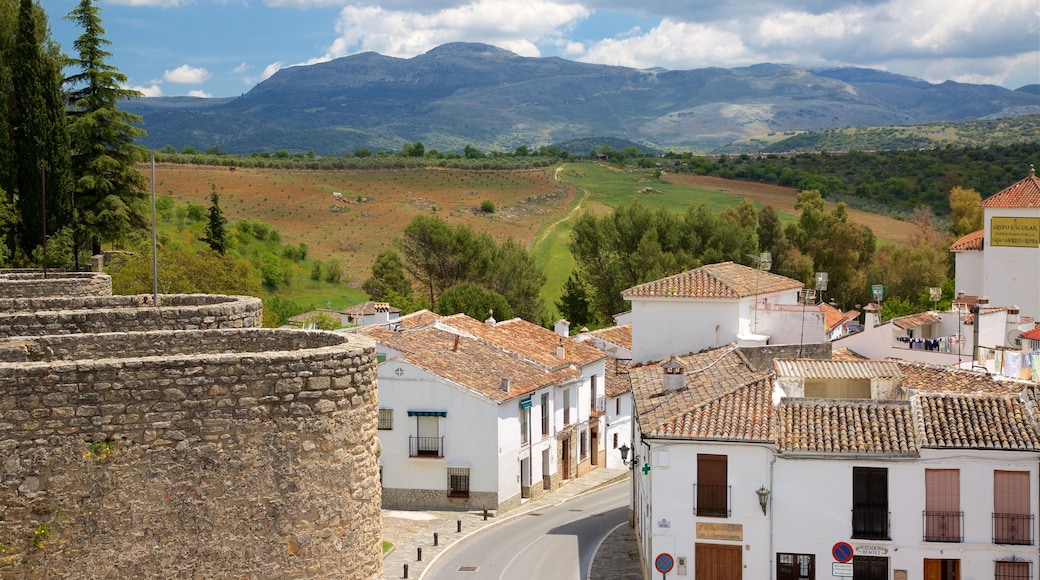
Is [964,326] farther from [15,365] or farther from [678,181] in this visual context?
[678,181]

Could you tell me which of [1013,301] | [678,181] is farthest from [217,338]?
[678,181]

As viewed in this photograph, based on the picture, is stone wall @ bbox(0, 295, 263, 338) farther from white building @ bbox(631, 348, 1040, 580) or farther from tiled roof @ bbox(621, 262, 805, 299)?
tiled roof @ bbox(621, 262, 805, 299)

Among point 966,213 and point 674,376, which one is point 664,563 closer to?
point 674,376

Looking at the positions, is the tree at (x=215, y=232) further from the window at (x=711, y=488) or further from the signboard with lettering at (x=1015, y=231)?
the window at (x=711, y=488)

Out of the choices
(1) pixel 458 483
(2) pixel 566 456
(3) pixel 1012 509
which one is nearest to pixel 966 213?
(2) pixel 566 456

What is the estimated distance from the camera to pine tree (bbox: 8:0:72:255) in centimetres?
3250

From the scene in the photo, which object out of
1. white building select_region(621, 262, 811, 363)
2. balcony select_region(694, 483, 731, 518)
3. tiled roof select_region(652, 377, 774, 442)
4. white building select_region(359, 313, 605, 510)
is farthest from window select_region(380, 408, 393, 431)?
balcony select_region(694, 483, 731, 518)

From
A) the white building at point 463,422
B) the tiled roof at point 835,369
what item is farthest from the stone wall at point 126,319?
the white building at point 463,422

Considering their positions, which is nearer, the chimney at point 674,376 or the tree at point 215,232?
the chimney at point 674,376

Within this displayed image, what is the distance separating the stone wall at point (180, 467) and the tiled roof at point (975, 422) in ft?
42.0

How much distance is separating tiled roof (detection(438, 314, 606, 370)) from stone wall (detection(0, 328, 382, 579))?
88.3ft

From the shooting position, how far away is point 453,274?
205 ft

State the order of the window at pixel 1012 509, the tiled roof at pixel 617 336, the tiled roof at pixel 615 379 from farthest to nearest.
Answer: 1. the tiled roof at pixel 617 336
2. the tiled roof at pixel 615 379
3. the window at pixel 1012 509

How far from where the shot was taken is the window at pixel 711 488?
19344mm
